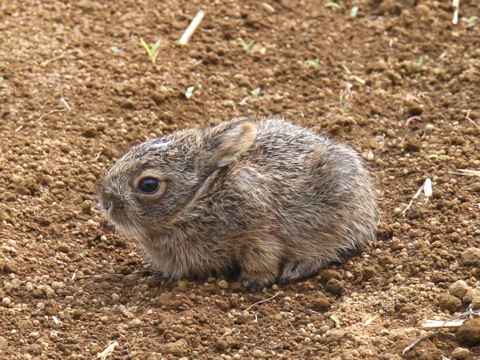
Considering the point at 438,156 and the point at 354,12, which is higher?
the point at 354,12

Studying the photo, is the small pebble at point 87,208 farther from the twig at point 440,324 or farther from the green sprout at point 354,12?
the green sprout at point 354,12

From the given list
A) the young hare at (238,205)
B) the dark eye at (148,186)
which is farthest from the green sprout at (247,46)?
the dark eye at (148,186)

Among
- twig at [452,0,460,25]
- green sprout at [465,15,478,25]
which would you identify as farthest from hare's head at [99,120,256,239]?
green sprout at [465,15,478,25]

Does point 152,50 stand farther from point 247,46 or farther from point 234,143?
point 234,143

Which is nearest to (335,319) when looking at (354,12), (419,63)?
(419,63)

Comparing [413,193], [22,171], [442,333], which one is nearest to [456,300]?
[442,333]

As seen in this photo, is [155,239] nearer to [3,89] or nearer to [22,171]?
[22,171]
